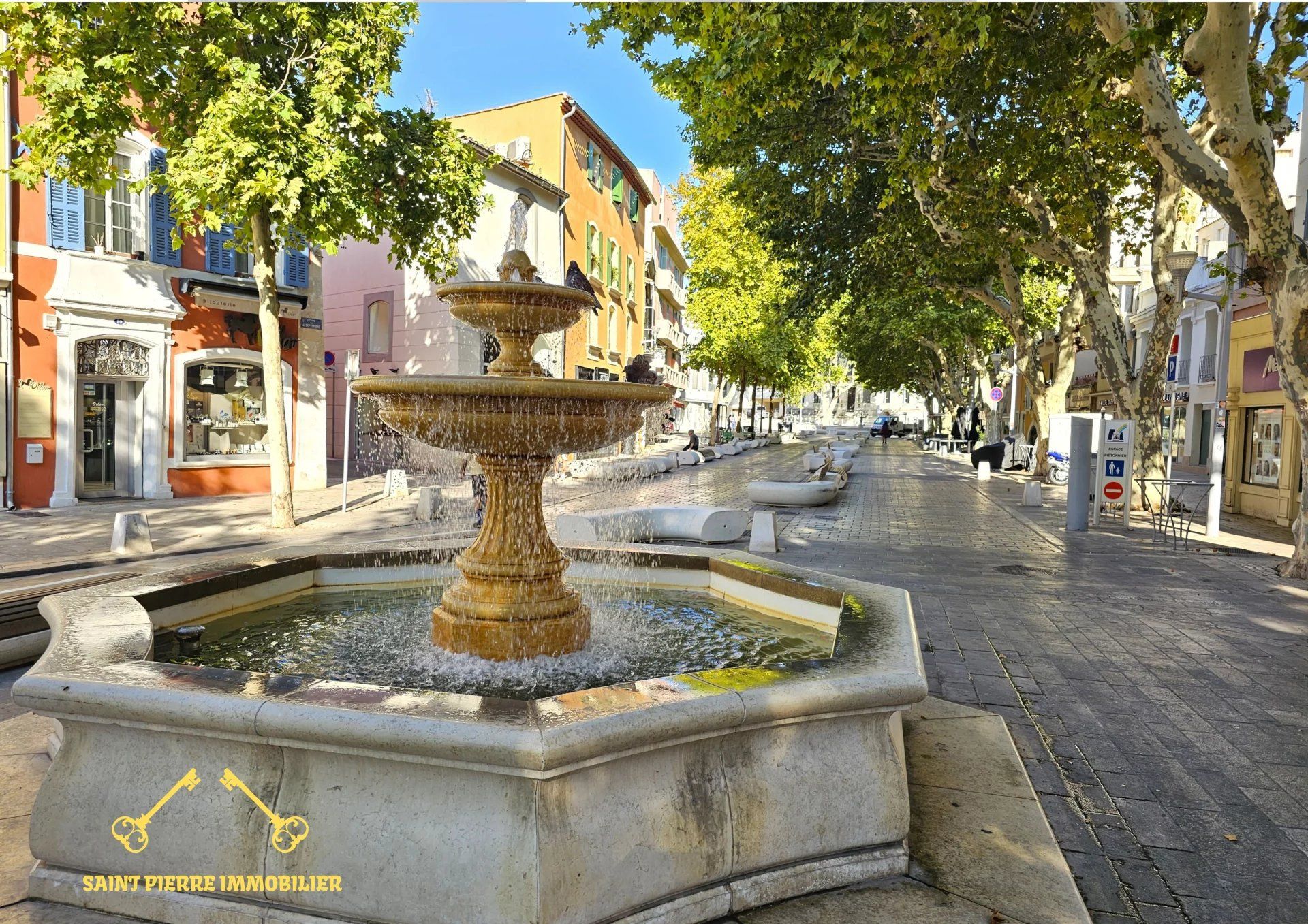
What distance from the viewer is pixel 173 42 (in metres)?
10.5

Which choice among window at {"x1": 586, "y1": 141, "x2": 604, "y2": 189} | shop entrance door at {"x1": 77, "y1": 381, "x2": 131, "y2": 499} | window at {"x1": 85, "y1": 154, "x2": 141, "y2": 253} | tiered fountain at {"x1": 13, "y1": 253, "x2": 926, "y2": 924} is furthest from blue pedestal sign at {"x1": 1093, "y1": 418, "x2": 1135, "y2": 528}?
window at {"x1": 586, "y1": 141, "x2": 604, "y2": 189}

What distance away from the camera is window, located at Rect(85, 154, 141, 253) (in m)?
14.8

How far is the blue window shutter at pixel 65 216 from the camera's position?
14.2 metres

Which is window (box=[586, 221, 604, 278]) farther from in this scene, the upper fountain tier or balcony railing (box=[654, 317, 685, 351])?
the upper fountain tier

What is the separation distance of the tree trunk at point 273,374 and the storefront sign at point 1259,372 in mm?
17592

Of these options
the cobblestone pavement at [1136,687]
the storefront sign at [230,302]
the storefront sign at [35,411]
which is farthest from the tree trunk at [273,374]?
the storefront sign at [35,411]

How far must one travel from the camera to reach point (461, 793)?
246 cm

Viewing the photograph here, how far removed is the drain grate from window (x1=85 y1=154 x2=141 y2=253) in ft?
50.9

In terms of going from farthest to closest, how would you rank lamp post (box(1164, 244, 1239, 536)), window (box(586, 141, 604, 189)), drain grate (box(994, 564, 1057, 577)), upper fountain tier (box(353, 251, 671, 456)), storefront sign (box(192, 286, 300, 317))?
window (box(586, 141, 604, 189)) → storefront sign (box(192, 286, 300, 317)) → lamp post (box(1164, 244, 1239, 536)) → drain grate (box(994, 564, 1057, 577)) → upper fountain tier (box(353, 251, 671, 456))

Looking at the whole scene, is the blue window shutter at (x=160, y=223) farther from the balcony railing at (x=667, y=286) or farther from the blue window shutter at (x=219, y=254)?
the balcony railing at (x=667, y=286)

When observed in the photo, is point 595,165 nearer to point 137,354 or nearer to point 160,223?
point 160,223

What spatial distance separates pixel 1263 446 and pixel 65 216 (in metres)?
23.1

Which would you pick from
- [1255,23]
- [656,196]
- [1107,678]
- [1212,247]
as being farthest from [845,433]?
[1107,678]

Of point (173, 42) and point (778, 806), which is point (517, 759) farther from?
point (173, 42)
